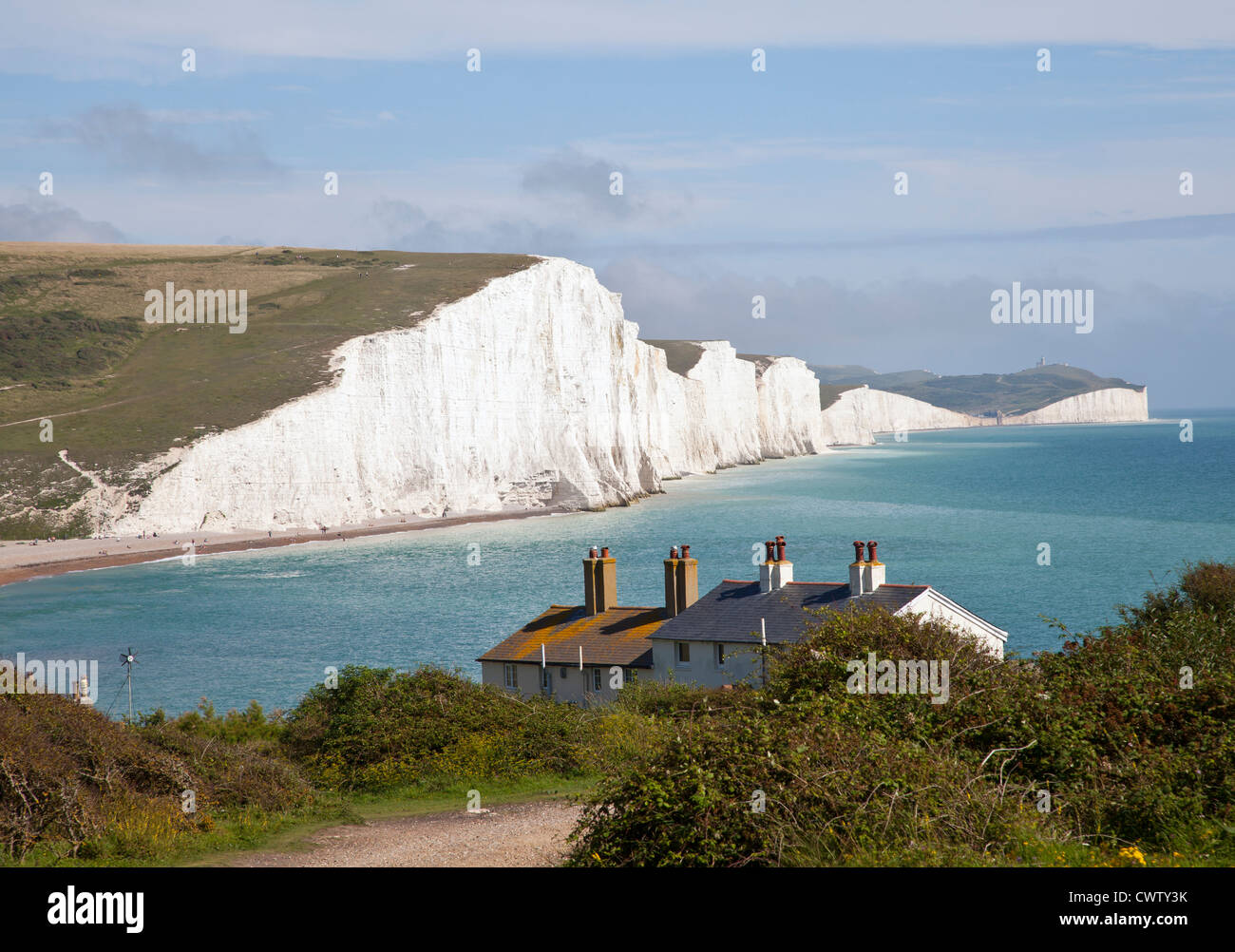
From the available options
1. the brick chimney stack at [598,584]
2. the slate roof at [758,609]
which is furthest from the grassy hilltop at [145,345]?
the slate roof at [758,609]

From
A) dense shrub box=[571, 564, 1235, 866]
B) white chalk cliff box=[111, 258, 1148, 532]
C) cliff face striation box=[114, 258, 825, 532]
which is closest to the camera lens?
dense shrub box=[571, 564, 1235, 866]

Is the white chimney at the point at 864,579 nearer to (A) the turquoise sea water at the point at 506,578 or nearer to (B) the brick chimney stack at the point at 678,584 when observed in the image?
(B) the brick chimney stack at the point at 678,584

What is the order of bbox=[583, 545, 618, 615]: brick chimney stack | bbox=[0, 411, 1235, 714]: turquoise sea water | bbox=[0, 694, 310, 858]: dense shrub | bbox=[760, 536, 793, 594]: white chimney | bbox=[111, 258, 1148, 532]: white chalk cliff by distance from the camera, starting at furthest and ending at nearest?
bbox=[111, 258, 1148, 532]: white chalk cliff, bbox=[0, 411, 1235, 714]: turquoise sea water, bbox=[583, 545, 618, 615]: brick chimney stack, bbox=[760, 536, 793, 594]: white chimney, bbox=[0, 694, 310, 858]: dense shrub

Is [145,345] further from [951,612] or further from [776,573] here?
[951,612]

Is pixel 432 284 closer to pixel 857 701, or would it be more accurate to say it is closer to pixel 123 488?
pixel 123 488

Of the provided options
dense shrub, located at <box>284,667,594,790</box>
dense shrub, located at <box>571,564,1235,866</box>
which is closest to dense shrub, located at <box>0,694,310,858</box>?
dense shrub, located at <box>284,667,594,790</box>

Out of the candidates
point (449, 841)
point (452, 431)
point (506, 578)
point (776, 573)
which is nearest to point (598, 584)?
point (776, 573)

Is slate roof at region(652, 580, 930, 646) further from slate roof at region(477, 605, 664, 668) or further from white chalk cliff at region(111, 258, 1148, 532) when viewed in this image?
white chalk cliff at region(111, 258, 1148, 532)

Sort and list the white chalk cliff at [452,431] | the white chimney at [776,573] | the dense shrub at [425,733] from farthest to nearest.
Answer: the white chalk cliff at [452,431] < the white chimney at [776,573] < the dense shrub at [425,733]
